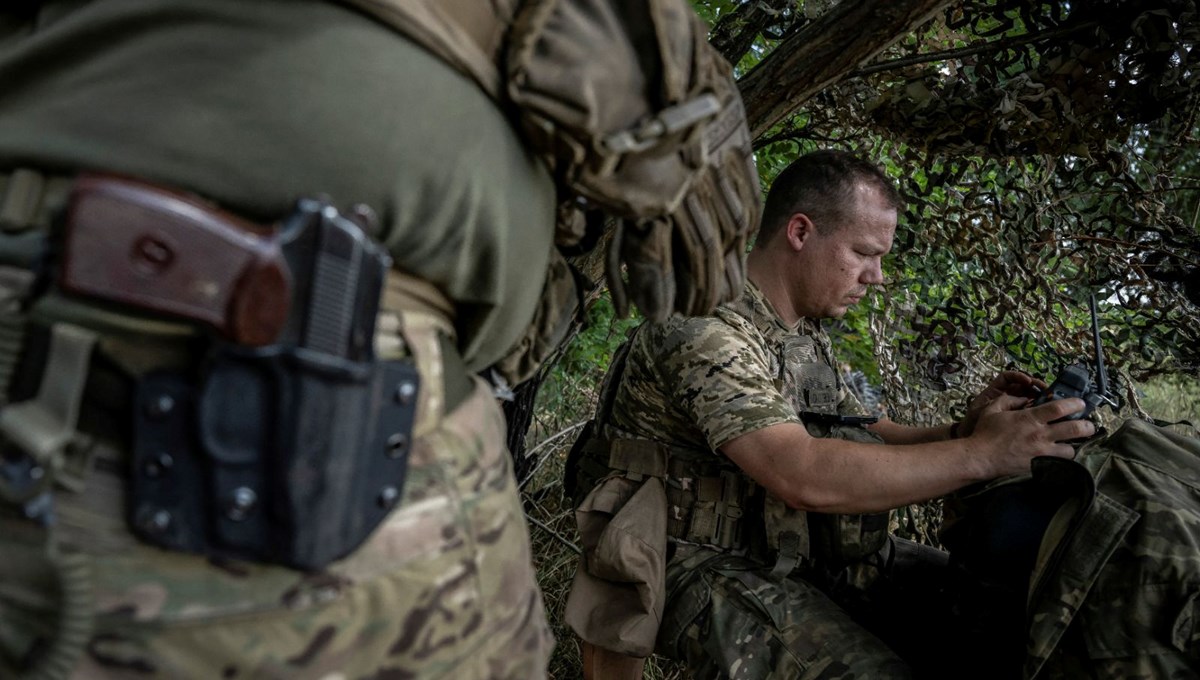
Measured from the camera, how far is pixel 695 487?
236cm

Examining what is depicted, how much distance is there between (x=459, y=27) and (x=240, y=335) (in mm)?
386

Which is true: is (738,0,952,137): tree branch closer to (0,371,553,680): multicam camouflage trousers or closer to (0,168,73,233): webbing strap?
(0,371,553,680): multicam camouflage trousers

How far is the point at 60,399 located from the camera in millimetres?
696

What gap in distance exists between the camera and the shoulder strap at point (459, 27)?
2.68 ft

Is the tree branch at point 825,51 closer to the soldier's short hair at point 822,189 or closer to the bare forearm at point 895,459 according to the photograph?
the soldier's short hair at point 822,189

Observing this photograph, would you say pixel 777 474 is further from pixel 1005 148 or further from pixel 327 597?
pixel 327 597

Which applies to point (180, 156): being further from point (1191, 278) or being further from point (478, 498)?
point (1191, 278)

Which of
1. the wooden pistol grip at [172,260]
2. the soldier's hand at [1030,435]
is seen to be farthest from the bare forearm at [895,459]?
the wooden pistol grip at [172,260]

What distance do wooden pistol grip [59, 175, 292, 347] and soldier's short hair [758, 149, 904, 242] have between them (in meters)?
2.11

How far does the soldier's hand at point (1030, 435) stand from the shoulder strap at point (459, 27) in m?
1.62

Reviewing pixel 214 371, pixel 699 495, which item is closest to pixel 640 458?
pixel 699 495

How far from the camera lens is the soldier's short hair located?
2604 mm

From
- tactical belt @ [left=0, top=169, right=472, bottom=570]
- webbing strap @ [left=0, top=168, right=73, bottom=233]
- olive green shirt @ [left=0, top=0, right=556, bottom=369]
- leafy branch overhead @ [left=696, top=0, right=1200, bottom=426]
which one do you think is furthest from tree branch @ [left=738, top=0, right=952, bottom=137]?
webbing strap @ [left=0, top=168, right=73, bottom=233]

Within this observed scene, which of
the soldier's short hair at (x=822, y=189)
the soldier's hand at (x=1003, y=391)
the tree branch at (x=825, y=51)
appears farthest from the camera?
the soldier's short hair at (x=822, y=189)
